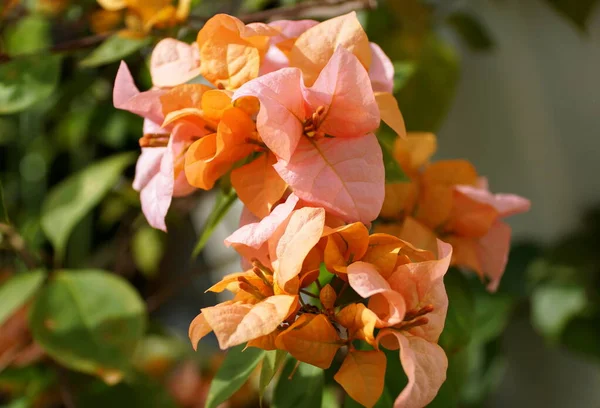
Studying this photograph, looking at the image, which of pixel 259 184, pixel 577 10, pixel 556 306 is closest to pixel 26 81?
pixel 259 184

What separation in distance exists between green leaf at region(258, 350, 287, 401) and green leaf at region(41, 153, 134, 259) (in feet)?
1.45

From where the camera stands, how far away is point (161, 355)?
3.99ft

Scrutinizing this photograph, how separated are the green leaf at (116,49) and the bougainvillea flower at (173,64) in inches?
4.7

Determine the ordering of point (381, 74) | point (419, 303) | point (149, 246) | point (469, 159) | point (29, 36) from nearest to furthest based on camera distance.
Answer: point (419, 303)
point (381, 74)
point (29, 36)
point (469, 159)
point (149, 246)

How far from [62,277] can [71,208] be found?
0.11 meters

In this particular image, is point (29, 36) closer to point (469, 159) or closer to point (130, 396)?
point (130, 396)

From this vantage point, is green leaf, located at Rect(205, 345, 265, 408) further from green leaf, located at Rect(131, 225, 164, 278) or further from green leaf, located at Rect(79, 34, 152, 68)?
green leaf, located at Rect(131, 225, 164, 278)

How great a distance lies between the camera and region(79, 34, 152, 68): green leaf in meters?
0.56

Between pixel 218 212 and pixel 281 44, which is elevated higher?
pixel 281 44

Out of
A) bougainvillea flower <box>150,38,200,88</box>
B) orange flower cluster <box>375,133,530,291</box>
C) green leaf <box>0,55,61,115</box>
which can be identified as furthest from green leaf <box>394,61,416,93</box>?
green leaf <box>0,55,61,115</box>

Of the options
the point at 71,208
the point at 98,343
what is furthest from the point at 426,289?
the point at 71,208

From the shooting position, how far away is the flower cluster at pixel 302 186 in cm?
33

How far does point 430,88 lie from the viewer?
0.89m

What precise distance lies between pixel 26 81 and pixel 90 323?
10.2 inches
